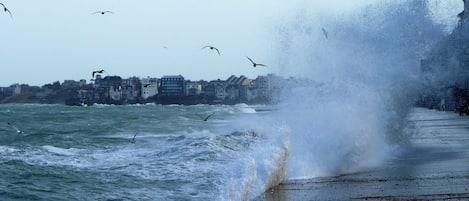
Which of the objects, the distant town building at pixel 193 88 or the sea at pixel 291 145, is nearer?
the sea at pixel 291 145

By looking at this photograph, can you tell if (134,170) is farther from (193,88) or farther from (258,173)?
(193,88)

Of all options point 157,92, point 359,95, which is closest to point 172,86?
point 157,92

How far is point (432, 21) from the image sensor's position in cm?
2666

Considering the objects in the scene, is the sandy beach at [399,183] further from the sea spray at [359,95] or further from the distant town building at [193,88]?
the distant town building at [193,88]

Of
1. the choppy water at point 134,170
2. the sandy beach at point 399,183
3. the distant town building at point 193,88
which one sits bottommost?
the choppy water at point 134,170

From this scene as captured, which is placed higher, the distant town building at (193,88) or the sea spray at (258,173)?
the distant town building at (193,88)

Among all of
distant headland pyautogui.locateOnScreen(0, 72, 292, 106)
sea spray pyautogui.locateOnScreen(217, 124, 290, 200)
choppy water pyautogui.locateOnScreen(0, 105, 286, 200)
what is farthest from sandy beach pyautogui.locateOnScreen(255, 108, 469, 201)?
distant headland pyautogui.locateOnScreen(0, 72, 292, 106)

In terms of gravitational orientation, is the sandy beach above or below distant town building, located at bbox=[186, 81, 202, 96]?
below

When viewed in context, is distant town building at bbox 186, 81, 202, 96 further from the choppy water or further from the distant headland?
the choppy water

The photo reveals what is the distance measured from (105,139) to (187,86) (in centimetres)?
13176

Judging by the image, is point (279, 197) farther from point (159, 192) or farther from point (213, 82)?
point (213, 82)

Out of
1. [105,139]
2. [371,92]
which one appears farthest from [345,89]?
[105,139]

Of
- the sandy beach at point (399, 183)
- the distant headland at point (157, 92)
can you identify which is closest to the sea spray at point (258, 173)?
the sandy beach at point (399, 183)

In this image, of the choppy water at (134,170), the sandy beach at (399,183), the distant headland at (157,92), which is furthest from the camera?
the distant headland at (157,92)
